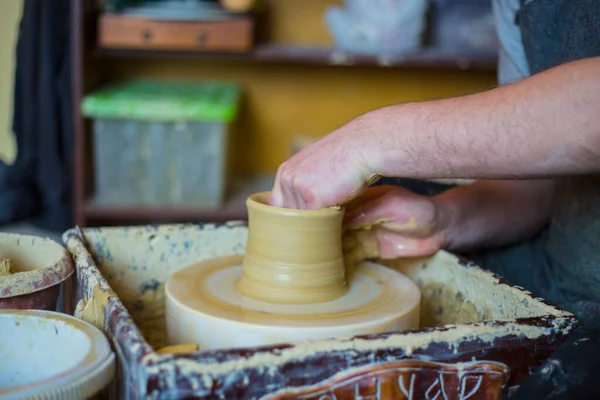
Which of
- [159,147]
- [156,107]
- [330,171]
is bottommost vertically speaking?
[159,147]

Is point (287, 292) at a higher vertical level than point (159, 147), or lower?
higher

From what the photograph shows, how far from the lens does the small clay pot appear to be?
1008 millimetres

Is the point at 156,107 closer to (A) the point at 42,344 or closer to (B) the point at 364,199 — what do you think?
(B) the point at 364,199

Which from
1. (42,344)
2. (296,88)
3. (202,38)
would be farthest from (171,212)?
(42,344)

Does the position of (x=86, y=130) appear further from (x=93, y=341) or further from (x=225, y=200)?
(x=93, y=341)

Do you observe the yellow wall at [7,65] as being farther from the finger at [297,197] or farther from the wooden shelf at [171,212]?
the finger at [297,197]

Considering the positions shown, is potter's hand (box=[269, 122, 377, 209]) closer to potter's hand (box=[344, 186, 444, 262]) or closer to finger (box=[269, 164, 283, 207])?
finger (box=[269, 164, 283, 207])

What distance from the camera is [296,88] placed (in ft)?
9.64

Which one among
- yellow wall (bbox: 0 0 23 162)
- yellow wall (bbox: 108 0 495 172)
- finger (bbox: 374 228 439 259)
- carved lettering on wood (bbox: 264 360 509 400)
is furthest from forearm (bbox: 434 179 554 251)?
yellow wall (bbox: 0 0 23 162)

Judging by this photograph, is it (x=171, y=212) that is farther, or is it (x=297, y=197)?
(x=171, y=212)

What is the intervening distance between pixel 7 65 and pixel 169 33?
75 cm

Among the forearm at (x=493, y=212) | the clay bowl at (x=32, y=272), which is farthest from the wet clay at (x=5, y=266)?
the forearm at (x=493, y=212)

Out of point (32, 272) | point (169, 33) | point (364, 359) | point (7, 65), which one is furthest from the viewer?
point (7, 65)

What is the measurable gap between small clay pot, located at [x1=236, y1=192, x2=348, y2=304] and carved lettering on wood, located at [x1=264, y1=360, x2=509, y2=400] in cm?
25
